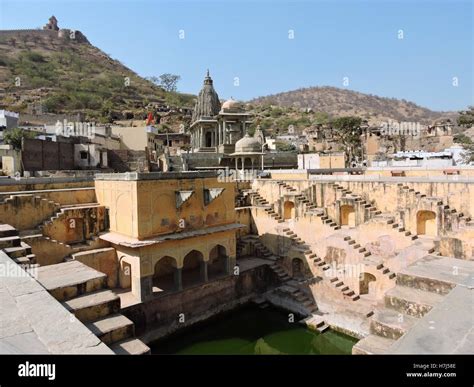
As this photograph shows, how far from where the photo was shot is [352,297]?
14.4m

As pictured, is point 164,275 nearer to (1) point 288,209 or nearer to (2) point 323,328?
(2) point 323,328

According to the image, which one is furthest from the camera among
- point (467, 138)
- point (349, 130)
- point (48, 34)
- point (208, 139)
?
point (48, 34)

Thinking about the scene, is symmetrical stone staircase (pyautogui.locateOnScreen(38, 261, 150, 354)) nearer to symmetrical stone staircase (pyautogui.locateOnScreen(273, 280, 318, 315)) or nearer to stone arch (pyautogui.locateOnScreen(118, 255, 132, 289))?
stone arch (pyautogui.locateOnScreen(118, 255, 132, 289))

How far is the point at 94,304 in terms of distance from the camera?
6426 mm

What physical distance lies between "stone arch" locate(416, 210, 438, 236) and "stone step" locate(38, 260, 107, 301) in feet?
46.6

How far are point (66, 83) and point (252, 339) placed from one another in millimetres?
74341

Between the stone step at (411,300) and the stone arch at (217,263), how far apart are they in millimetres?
11608

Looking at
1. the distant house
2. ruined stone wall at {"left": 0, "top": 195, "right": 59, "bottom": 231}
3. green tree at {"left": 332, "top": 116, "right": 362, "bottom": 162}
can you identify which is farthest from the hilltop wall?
ruined stone wall at {"left": 0, "top": 195, "right": 59, "bottom": 231}

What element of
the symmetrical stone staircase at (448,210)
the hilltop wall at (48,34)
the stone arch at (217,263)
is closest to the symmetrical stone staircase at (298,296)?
the stone arch at (217,263)

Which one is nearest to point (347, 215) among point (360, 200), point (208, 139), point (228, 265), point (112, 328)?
point (360, 200)

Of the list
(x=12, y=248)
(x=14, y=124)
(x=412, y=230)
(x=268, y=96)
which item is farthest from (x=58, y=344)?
(x=268, y=96)

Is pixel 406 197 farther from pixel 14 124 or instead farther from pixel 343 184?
pixel 14 124

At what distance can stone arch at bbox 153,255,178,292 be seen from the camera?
1496cm
